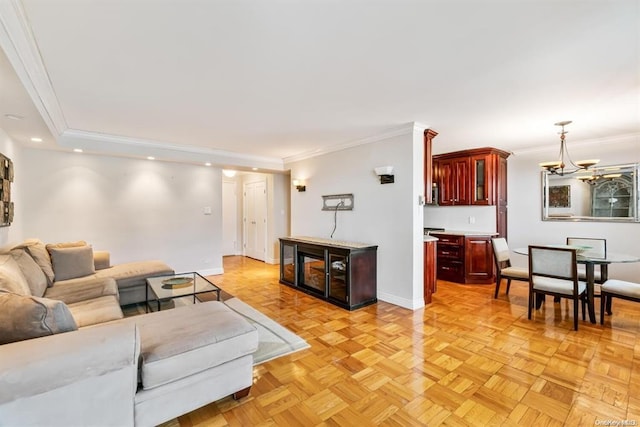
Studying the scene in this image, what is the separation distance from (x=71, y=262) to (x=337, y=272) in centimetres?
307

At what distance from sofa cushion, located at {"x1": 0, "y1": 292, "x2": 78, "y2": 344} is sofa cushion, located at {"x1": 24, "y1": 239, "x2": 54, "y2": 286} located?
1.86 meters

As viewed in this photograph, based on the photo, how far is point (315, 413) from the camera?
177cm

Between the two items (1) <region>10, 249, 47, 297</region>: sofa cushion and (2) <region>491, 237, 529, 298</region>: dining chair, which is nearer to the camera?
(1) <region>10, 249, 47, 297</region>: sofa cushion

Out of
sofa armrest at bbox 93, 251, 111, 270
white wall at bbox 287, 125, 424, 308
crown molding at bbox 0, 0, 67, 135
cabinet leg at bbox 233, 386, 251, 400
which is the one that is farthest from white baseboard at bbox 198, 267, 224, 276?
cabinet leg at bbox 233, 386, 251, 400

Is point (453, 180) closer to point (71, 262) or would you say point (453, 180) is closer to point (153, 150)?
point (153, 150)

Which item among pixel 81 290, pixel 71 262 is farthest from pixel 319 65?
pixel 71 262

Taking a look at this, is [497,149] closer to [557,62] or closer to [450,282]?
[450,282]

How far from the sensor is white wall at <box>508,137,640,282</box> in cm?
418

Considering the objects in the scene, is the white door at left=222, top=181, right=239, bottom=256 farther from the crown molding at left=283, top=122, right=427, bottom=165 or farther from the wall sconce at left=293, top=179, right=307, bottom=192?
the wall sconce at left=293, top=179, right=307, bottom=192

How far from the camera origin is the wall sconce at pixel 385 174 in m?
3.70

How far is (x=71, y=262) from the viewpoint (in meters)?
3.30

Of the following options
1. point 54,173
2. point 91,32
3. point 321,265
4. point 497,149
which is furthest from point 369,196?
point 54,173

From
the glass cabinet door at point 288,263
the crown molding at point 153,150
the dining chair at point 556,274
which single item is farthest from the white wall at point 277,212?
the dining chair at point 556,274

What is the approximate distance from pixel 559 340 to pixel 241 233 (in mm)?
6780
